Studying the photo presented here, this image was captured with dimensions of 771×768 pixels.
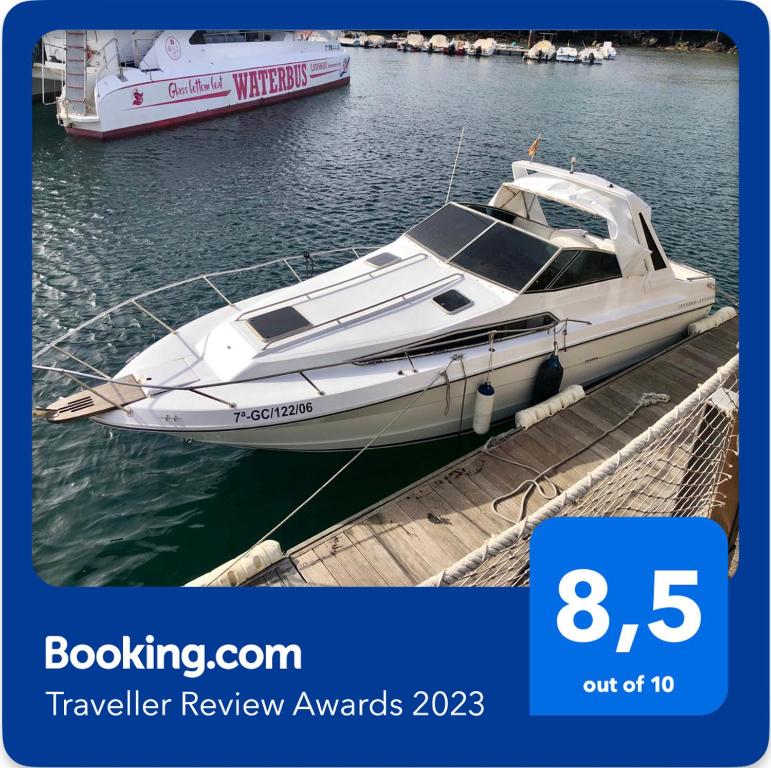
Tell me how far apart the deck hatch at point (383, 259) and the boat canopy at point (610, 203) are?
112 inches

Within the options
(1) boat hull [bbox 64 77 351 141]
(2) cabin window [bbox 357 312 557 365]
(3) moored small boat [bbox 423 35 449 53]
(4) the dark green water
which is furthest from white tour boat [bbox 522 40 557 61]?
(2) cabin window [bbox 357 312 557 365]

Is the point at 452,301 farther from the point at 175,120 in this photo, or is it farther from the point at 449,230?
the point at 175,120

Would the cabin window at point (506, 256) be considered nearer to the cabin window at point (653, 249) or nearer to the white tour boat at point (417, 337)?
the white tour boat at point (417, 337)

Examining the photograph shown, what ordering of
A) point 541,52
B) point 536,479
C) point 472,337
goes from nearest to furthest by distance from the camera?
1. point 536,479
2. point 472,337
3. point 541,52

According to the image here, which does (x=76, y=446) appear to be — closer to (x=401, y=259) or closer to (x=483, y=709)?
(x=401, y=259)

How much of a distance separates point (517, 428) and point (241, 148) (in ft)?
67.6

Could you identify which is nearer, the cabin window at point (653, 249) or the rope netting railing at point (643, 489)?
the rope netting railing at point (643, 489)

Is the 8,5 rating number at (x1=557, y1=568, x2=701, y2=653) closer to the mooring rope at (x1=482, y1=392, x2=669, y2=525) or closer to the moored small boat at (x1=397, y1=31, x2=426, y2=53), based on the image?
the mooring rope at (x1=482, y1=392, x2=669, y2=525)

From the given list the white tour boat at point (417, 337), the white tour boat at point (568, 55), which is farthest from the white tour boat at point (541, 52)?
the white tour boat at point (417, 337)


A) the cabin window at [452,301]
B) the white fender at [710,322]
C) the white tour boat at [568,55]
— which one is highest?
the white tour boat at [568,55]

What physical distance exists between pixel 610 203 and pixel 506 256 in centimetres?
216

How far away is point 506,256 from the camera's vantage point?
962 centimetres

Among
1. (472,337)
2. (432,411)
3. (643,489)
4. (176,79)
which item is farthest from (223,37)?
(643,489)

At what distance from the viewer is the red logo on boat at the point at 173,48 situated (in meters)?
25.9
